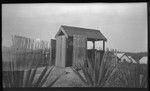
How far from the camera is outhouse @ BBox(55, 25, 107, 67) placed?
394 cm

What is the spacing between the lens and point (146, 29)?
390cm

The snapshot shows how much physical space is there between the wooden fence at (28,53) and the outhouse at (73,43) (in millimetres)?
162

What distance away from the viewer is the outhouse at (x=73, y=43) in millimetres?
3943

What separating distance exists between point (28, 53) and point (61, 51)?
0.53 metres

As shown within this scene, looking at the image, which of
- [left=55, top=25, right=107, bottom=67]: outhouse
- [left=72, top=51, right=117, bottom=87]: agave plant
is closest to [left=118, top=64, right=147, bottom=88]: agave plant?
[left=72, top=51, right=117, bottom=87]: agave plant

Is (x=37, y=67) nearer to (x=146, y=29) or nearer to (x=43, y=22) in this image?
(x=43, y=22)

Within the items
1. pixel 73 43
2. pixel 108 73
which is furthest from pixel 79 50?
pixel 108 73

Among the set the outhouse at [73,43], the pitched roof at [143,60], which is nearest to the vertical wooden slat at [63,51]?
the outhouse at [73,43]

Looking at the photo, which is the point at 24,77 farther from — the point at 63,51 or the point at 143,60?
the point at 143,60

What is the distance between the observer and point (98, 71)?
13.1 ft

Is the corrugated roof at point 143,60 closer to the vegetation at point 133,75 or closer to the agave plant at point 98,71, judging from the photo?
the vegetation at point 133,75

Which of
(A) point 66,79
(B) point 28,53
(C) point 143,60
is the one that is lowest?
(A) point 66,79

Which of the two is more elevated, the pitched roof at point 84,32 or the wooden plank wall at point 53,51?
the pitched roof at point 84,32

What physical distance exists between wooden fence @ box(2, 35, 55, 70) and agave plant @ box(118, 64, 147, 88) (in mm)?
1198
